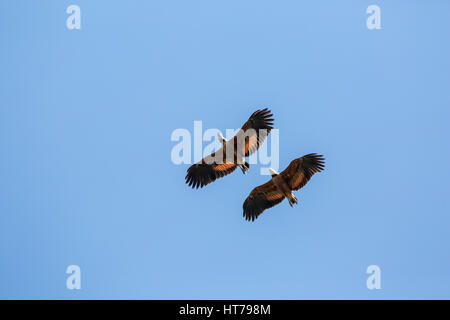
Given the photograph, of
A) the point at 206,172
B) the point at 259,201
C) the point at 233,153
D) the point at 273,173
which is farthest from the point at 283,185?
the point at 206,172

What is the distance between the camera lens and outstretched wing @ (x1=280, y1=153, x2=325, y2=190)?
18.5 meters

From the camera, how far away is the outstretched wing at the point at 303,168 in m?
18.5

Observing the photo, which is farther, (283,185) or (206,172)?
(206,172)

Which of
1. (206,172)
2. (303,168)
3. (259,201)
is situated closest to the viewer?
(303,168)

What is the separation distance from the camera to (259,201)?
19453mm

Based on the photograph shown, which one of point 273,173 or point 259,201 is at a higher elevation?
point 273,173

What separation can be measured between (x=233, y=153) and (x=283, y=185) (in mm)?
2062

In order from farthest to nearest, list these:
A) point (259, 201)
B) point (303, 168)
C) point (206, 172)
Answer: point (206, 172) < point (259, 201) < point (303, 168)

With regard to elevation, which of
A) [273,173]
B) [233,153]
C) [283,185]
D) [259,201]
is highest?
[233,153]

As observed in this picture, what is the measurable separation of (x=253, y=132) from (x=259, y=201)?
2.25m

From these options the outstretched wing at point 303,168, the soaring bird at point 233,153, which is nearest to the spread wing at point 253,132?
the soaring bird at point 233,153

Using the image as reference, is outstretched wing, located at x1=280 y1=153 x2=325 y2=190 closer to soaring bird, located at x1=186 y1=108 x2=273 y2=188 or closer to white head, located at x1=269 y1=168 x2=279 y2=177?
white head, located at x1=269 y1=168 x2=279 y2=177

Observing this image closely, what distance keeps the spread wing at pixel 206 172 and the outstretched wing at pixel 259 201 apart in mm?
1336

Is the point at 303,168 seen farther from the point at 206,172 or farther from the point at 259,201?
the point at 206,172
